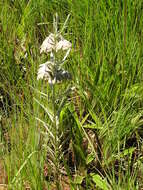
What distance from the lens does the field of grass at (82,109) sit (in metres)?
1.67

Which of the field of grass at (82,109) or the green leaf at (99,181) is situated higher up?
the field of grass at (82,109)

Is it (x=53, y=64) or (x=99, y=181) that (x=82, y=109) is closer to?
(x=99, y=181)

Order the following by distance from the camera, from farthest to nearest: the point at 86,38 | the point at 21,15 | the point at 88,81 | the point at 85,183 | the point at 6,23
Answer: the point at 21,15 → the point at 6,23 → the point at 86,38 → the point at 88,81 → the point at 85,183

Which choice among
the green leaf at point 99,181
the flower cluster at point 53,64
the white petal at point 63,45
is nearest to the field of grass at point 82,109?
the green leaf at point 99,181

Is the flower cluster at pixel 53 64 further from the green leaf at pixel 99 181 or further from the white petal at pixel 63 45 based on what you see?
the green leaf at pixel 99 181

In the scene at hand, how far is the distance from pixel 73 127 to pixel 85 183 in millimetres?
265

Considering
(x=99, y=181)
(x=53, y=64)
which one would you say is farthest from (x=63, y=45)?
(x=99, y=181)

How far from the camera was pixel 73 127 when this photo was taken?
6.12 ft

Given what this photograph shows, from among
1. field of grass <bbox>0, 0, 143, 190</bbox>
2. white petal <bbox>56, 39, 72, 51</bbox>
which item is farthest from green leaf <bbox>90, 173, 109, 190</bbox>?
white petal <bbox>56, 39, 72, 51</bbox>

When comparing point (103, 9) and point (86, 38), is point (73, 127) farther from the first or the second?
point (103, 9)

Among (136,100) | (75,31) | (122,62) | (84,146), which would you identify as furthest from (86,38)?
(84,146)

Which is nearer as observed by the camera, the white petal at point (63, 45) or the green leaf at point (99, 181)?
the white petal at point (63, 45)

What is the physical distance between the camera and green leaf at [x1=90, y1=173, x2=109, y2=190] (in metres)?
1.65

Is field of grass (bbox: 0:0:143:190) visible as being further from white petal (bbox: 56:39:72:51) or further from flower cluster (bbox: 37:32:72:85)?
white petal (bbox: 56:39:72:51)
